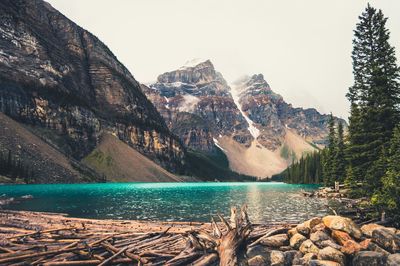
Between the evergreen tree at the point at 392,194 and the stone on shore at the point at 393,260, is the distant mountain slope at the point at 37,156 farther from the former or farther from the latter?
the stone on shore at the point at 393,260

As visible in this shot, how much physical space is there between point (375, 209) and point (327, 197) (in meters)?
49.5

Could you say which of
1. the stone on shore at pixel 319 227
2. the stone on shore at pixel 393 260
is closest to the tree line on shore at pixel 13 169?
the stone on shore at pixel 319 227

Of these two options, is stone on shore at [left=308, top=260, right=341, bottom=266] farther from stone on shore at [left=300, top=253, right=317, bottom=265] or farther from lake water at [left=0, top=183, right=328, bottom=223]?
lake water at [left=0, top=183, right=328, bottom=223]

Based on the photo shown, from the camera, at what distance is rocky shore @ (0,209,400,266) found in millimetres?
14766

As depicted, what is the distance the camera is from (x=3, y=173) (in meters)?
130

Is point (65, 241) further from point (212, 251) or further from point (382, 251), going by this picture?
point (382, 251)

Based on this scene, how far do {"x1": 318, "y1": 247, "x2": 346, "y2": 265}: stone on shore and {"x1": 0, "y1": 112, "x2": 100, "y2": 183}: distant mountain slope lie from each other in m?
144

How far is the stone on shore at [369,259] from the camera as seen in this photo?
16.5 metres

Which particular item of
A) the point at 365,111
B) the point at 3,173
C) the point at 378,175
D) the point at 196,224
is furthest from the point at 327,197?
the point at 3,173

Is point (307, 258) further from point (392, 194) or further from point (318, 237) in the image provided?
point (392, 194)

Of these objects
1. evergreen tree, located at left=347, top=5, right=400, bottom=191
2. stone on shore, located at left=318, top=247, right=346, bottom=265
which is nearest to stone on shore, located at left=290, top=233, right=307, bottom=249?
stone on shore, located at left=318, top=247, right=346, bottom=265

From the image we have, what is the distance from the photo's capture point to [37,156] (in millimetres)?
153375

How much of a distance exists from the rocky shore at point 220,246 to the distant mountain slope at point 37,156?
137920 millimetres

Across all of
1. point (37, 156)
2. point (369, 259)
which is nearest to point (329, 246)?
point (369, 259)
